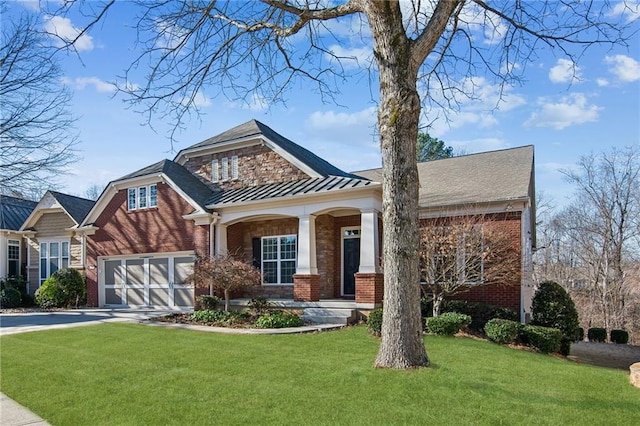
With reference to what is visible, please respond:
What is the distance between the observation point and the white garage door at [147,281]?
16.7m

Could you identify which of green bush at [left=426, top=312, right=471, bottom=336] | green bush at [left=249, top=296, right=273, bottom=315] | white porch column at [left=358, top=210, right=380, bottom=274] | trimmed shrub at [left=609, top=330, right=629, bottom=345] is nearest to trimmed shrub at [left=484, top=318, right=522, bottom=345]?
green bush at [left=426, top=312, right=471, bottom=336]

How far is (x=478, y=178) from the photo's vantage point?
1614 cm

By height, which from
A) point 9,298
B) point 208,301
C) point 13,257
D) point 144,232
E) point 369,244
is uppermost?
point 144,232

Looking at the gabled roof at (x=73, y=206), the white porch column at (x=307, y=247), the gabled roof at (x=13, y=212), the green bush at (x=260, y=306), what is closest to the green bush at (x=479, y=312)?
the white porch column at (x=307, y=247)

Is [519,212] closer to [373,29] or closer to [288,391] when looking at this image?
[373,29]

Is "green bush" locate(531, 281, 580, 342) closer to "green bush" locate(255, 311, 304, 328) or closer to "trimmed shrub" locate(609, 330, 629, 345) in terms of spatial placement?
"green bush" locate(255, 311, 304, 328)

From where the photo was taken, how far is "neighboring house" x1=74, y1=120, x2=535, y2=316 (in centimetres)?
1400

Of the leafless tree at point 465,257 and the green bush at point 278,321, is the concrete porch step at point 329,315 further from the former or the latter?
the leafless tree at point 465,257

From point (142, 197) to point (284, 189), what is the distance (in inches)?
243

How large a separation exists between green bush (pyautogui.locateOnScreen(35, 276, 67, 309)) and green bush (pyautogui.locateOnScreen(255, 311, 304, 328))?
1138cm

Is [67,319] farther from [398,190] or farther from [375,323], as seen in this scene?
[398,190]

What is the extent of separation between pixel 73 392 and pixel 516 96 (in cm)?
1085

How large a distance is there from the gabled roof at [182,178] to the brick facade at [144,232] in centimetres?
40

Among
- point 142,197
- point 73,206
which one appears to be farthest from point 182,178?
point 73,206
